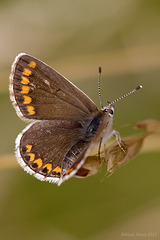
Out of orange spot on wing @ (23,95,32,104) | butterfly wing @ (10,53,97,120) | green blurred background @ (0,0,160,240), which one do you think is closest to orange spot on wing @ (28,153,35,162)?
green blurred background @ (0,0,160,240)

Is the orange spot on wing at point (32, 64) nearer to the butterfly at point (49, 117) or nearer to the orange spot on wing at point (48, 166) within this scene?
the butterfly at point (49, 117)

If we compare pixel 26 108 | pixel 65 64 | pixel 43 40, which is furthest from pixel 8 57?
pixel 26 108

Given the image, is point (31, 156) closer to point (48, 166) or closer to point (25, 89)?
point (48, 166)

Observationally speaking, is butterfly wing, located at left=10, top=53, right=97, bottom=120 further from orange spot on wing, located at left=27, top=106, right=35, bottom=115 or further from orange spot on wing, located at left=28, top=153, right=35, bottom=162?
orange spot on wing, located at left=28, top=153, right=35, bottom=162

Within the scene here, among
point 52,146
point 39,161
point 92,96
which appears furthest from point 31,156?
point 92,96

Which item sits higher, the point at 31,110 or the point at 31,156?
the point at 31,110

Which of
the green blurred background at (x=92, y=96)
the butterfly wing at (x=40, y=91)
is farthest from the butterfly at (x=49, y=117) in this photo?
the green blurred background at (x=92, y=96)
